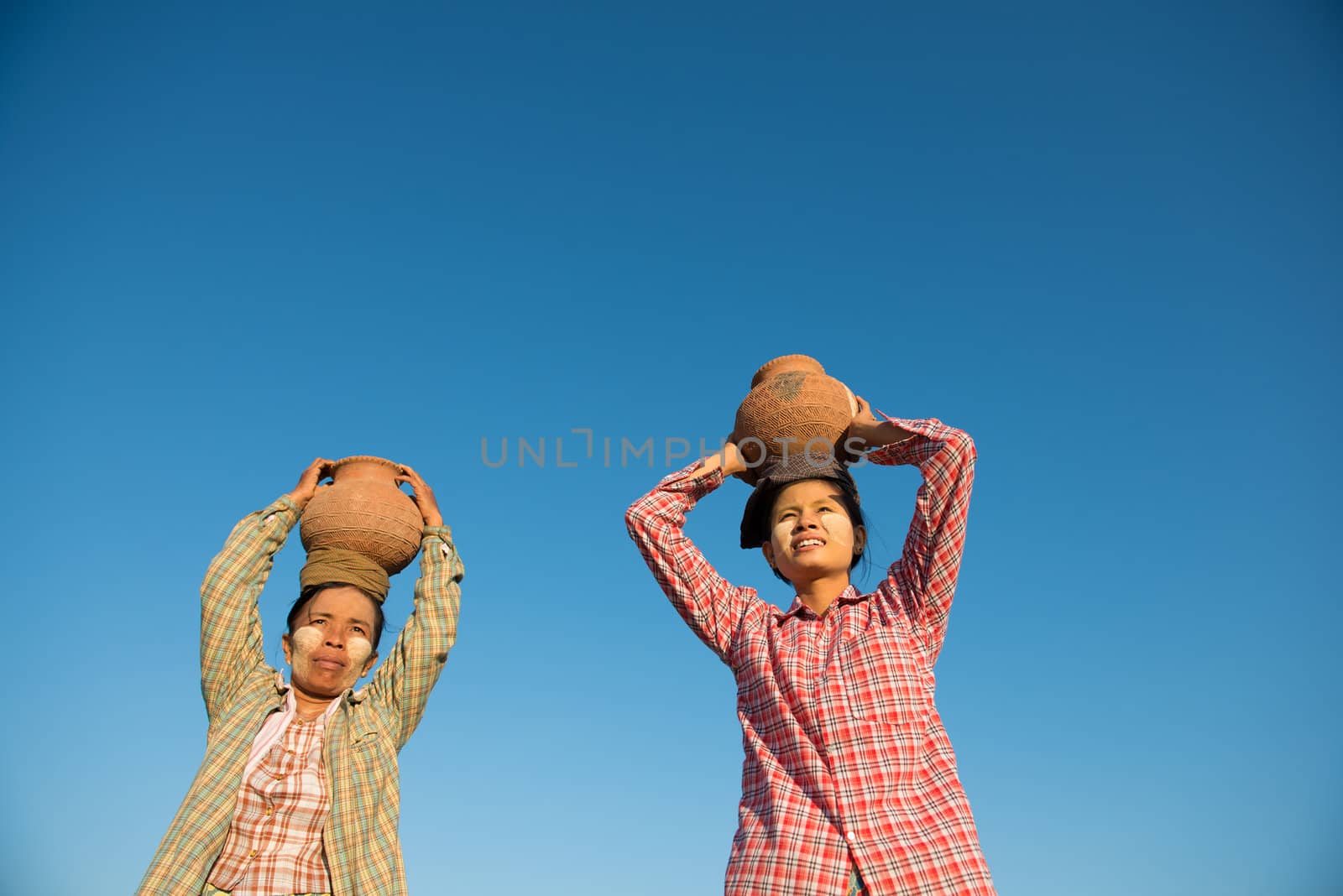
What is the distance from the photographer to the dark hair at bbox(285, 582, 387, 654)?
16.1 feet

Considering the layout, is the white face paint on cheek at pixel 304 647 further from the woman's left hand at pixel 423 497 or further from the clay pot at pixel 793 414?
the clay pot at pixel 793 414

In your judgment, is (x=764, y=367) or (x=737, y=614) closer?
(x=737, y=614)

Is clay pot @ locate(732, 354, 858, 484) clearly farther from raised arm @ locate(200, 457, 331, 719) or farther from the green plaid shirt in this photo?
raised arm @ locate(200, 457, 331, 719)

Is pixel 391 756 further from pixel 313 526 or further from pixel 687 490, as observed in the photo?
pixel 687 490

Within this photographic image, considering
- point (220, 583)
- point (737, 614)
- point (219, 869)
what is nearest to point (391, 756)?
point (219, 869)

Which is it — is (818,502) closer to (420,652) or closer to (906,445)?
(906,445)

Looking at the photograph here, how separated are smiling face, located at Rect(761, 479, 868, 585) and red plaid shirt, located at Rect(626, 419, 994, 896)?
19 cm

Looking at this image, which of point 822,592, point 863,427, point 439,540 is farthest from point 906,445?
point 439,540

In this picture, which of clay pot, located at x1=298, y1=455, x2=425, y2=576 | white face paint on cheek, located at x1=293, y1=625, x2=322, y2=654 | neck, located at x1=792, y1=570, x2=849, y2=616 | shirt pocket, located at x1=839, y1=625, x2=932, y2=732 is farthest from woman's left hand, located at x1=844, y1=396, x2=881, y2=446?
white face paint on cheek, located at x1=293, y1=625, x2=322, y2=654

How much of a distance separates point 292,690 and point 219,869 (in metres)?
0.89

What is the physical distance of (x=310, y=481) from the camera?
5.31 meters

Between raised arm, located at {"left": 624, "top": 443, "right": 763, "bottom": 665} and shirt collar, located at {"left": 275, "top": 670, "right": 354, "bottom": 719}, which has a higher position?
raised arm, located at {"left": 624, "top": 443, "right": 763, "bottom": 665}

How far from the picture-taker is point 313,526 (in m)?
5.00

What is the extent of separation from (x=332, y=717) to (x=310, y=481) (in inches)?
52.5
